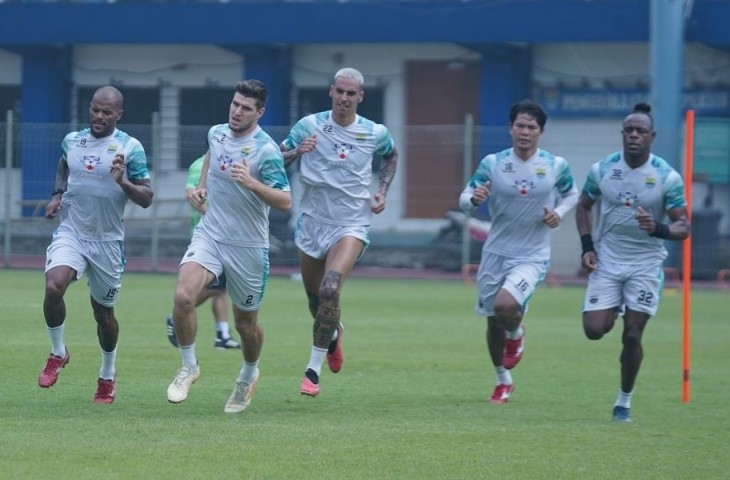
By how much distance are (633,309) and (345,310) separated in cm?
925

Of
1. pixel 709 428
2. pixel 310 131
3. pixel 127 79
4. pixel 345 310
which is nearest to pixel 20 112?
pixel 127 79

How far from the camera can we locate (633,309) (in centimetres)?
1081

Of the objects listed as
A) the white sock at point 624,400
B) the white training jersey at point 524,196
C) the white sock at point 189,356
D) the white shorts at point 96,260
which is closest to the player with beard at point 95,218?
the white shorts at point 96,260

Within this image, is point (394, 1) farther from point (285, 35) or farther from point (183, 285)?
point (183, 285)

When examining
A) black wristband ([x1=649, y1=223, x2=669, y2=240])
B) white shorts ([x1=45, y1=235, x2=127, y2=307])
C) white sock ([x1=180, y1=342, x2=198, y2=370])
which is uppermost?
black wristband ([x1=649, y1=223, x2=669, y2=240])

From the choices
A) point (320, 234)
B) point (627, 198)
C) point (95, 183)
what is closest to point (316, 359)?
point (320, 234)

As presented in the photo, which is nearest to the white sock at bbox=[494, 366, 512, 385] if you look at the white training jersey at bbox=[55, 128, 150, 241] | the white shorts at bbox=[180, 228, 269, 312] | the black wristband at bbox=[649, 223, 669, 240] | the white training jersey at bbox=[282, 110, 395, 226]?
the white training jersey at bbox=[282, 110, 395, 226]

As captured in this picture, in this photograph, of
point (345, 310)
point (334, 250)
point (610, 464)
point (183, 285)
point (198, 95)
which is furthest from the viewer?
point (198, 95)

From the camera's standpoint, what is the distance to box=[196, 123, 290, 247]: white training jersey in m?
10.1

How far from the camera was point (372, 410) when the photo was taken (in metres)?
10.8

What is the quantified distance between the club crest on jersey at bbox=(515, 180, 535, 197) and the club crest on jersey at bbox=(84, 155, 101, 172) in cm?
353

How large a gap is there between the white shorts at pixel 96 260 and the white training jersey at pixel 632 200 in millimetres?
3814

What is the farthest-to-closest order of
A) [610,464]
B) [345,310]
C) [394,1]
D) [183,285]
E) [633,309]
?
[394,1] → [345,310] → [633,309] → [183,285] → [610,464]

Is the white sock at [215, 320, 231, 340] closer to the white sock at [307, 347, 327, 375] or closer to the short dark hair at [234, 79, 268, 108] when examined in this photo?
the white sock at [307, 347, 327, 375]
